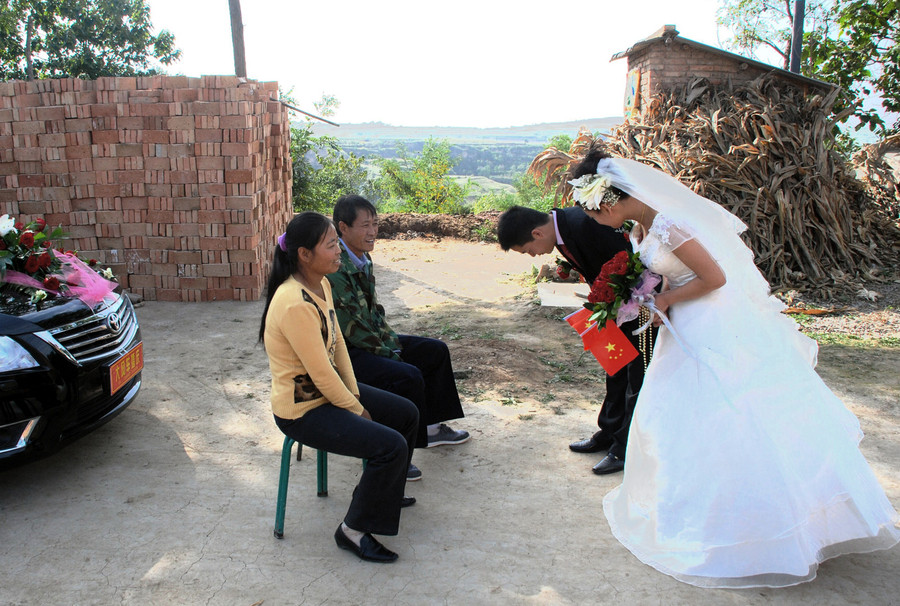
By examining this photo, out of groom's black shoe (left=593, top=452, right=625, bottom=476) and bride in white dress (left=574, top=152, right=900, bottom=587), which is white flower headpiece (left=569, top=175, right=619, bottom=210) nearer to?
bride in white dress (left=574, top=152, right=900, bottom=587)

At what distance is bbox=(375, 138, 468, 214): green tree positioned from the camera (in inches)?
722

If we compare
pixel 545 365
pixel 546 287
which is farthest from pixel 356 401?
pixel 546 287

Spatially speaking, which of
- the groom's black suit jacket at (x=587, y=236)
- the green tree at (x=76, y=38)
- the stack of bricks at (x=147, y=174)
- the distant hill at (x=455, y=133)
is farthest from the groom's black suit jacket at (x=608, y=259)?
the distant hill at (x=455, y=133)

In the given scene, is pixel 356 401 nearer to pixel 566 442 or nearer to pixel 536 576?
pixel 536 576

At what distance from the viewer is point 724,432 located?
285cm

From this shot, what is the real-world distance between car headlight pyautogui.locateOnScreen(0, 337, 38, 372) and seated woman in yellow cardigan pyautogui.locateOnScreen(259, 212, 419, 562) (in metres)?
1.25

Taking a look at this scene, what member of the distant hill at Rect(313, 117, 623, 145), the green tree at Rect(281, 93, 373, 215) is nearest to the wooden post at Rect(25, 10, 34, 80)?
the green tree at Rect(281, 93, 373, 215)

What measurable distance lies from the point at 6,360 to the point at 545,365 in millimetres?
4013

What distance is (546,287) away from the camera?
891 centimetres

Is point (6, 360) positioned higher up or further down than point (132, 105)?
further down

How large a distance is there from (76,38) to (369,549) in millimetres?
18916

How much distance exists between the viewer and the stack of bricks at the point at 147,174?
770cm

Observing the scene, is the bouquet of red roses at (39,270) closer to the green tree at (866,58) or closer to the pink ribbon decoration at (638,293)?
the pink ribbon decoration at (638,293)

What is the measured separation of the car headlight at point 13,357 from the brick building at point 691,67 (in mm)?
9205
